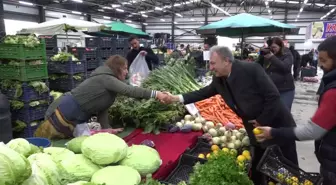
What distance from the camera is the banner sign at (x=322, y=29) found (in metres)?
9.68

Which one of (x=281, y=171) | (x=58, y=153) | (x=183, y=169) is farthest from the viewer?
(x=183, y=169)

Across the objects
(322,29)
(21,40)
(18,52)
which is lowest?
(18,52)

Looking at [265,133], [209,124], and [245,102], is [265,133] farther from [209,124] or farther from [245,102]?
[209,124]

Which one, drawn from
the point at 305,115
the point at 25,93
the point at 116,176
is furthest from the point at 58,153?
the point at 305,115

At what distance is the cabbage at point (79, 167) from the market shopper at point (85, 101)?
118 cm

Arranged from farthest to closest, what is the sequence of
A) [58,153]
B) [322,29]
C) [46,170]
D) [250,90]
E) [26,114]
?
1. [322,29]
2. [26,114]
3. [250,90]
4. [58,153]
5. [46,170]

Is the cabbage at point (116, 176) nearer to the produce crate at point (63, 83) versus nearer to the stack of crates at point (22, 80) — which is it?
the stack of crates at point (22, 80)

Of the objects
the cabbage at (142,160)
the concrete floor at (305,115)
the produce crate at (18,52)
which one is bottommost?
the concrete floor at (305,115)

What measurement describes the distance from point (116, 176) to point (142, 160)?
31 cm

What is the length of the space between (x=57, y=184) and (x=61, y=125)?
1599mm

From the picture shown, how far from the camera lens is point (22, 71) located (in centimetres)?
491

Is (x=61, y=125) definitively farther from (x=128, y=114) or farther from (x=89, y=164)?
(x=89, y=164)

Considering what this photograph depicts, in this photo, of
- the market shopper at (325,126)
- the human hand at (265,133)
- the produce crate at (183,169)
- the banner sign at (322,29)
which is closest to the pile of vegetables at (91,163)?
the produce crate at (183,169)

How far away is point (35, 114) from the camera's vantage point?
16.8 ft
